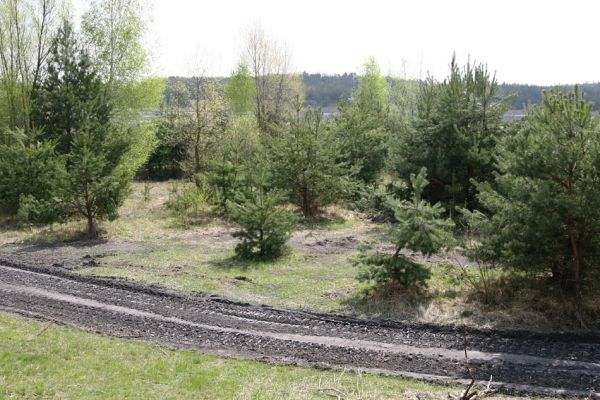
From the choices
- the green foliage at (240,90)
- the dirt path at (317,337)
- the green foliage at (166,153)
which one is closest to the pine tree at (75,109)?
the dirt path at (317,337)

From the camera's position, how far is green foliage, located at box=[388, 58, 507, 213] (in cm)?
2075

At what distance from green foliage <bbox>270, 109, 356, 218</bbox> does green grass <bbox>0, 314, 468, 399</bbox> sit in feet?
47.3

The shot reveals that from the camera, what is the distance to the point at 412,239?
1250 cm

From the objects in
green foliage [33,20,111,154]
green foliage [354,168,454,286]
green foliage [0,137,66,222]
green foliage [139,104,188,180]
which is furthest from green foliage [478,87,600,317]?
green foliage [139,104,188,180]

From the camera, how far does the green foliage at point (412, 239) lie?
1262 cm

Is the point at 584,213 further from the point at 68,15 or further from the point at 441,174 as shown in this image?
the point at 68,15

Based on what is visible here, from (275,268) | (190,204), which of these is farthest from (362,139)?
(275,268)

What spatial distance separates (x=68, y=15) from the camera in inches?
1128

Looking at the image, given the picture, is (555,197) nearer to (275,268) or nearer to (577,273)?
(577,273)

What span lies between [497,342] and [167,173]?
107ft

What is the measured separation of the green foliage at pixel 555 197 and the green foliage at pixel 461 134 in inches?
316

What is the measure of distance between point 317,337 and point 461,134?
12.0m

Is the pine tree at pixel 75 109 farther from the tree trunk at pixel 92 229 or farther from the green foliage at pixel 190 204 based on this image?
the green foliage at pixel 190 204

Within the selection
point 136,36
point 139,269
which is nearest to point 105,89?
point 136,36
